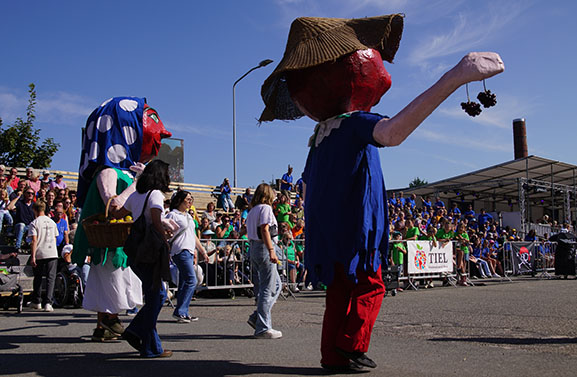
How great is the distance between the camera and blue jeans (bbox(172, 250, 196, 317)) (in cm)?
725

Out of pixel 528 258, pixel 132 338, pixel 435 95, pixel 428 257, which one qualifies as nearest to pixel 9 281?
pixel 132 338

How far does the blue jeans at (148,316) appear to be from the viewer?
440 centimetres

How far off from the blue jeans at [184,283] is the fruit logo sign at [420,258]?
781 cm

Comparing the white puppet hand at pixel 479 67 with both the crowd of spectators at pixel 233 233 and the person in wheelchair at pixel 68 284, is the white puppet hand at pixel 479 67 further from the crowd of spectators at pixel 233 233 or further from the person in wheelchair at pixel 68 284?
the person in wheelchair at pixel 68 284

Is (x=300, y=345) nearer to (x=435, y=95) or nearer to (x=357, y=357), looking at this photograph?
(x=357, y=357)

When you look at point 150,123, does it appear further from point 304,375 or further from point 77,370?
point 304,375

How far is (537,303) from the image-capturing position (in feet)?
31.0

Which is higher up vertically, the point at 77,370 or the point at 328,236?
the point at 328,236

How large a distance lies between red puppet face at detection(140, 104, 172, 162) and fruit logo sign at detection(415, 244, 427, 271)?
9442mm

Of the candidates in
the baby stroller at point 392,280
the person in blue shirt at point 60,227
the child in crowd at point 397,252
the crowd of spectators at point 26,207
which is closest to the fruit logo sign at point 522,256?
the child in crowd at point 397,252

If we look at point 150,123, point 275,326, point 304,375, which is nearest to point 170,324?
point 275,326

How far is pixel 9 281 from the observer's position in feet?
29.2

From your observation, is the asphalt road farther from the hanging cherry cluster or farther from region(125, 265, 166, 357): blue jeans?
the hanging cherry cluster

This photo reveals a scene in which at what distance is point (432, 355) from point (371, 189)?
5.49ft
